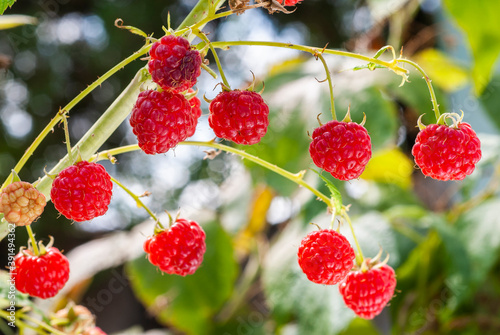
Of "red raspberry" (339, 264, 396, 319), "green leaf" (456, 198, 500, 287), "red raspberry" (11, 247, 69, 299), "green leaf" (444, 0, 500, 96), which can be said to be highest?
"green leaf" (444, 0, 500, 96)

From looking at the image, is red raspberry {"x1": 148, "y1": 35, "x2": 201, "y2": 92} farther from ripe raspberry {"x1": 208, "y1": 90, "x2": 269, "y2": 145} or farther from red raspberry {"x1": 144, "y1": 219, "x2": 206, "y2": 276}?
red raspberry {"x1": 144, "y1": 219, "x2": 206, "y2": 276}

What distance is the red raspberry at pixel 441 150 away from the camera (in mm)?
451

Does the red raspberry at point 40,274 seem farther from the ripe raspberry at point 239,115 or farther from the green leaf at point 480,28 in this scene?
the green leaf at point 480,28

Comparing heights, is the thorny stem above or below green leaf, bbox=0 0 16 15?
below

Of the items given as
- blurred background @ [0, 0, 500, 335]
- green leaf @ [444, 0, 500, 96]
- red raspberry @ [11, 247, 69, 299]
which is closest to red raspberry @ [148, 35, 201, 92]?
red raspberry @ [11, 247, 69, 299]

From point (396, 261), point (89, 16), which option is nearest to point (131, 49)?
point (89, 16)

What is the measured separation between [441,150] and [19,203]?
33cm

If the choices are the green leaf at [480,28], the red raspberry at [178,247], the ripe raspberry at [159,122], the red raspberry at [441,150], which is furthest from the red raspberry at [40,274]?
the green leaf at [480,28]

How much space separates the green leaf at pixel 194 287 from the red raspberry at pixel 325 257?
3.22ft

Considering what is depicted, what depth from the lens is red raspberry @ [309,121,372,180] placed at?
441 millimetres

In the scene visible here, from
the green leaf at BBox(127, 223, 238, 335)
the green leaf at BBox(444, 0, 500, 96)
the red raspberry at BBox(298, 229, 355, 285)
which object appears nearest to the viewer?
the red raspberry at BBox(298, 229, 355, 285)

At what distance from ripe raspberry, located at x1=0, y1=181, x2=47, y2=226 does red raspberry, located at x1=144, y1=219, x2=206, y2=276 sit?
15 centimetres

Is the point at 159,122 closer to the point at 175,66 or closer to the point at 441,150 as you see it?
the point at 175,66

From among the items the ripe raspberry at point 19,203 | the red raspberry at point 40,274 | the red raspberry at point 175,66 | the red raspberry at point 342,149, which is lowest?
the red raspberry at point 40,274
